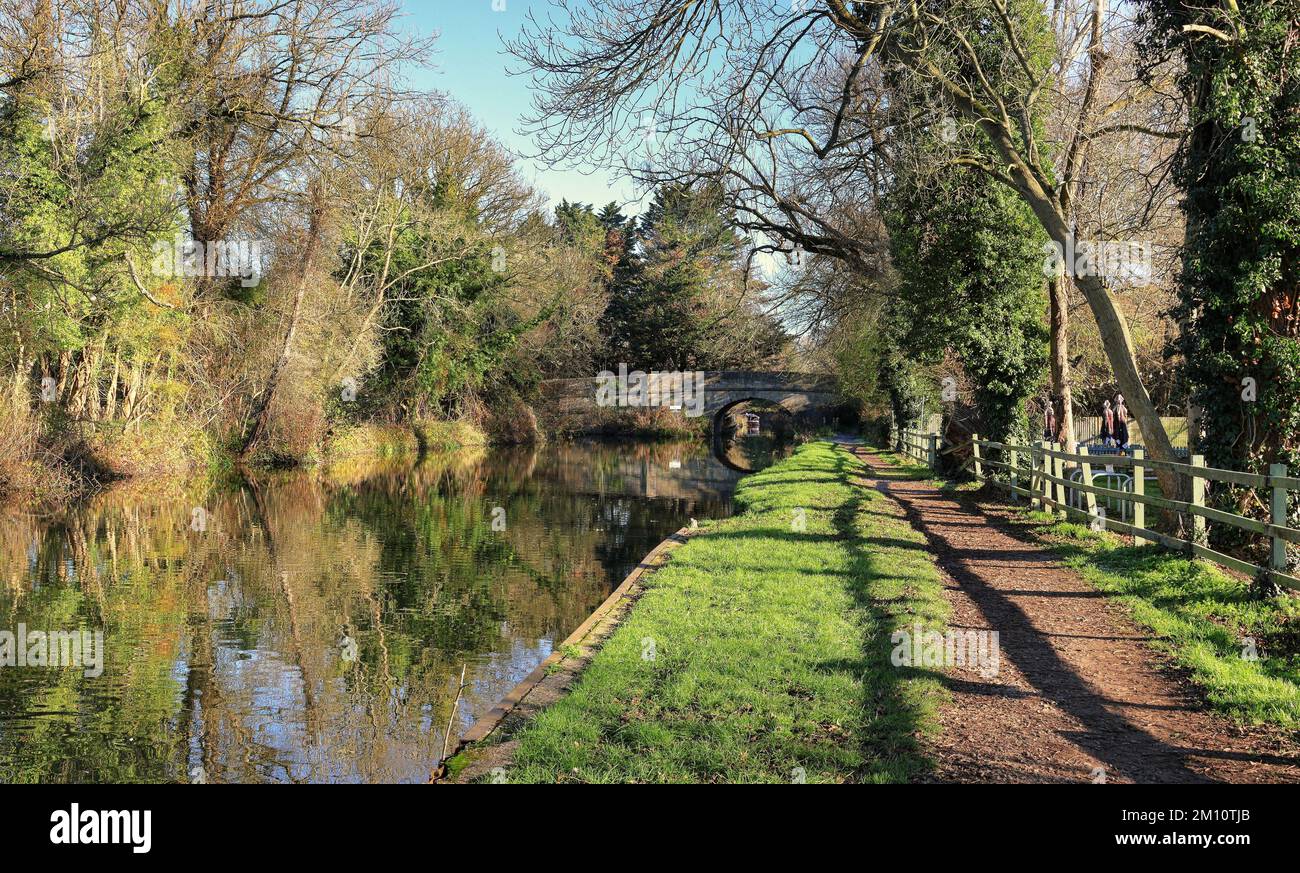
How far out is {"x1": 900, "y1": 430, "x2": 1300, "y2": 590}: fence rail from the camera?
330 inches

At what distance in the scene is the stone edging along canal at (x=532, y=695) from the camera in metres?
5.98

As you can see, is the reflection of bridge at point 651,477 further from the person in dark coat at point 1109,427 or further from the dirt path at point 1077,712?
the dirt path at point 1077,712

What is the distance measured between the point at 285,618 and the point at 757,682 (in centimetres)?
625

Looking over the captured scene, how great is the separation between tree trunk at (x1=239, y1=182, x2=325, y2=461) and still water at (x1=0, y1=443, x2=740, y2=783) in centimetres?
550

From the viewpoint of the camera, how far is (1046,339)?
62.0 ft

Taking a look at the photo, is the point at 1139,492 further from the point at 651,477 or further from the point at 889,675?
the point at 651,477

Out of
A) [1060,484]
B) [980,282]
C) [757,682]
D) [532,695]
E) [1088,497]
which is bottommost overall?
[532,695]

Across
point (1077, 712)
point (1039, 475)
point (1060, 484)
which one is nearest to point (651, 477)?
point (1039, 475)

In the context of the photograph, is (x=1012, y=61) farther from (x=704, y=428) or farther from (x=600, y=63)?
(x=704, y=428)

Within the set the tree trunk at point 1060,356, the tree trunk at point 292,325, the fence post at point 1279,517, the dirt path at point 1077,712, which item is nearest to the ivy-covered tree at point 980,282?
the tree trunk at point 1060,356

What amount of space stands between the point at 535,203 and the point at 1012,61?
3618 cm

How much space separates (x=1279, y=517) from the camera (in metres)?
8.42

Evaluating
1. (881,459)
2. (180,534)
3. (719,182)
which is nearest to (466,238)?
(881,459)

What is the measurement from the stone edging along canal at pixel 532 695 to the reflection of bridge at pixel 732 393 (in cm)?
4265
